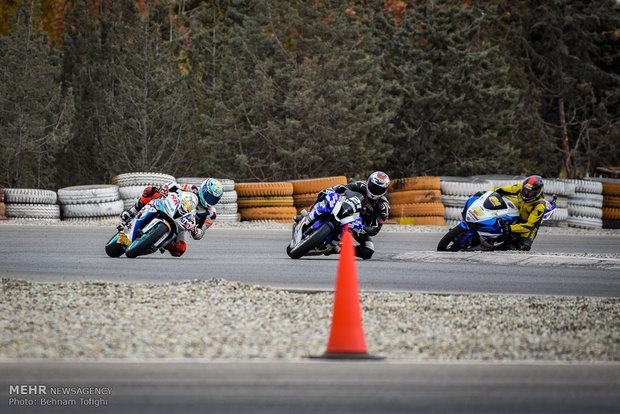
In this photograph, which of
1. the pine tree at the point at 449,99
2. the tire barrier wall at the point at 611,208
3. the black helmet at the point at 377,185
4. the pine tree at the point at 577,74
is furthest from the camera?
the pine tree at the point at 577,74

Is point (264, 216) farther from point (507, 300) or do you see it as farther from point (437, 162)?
point (437, 162)

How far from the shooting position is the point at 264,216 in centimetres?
1991

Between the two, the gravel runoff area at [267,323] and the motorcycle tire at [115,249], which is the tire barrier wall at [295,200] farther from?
the gravel runoff area at [267,323]

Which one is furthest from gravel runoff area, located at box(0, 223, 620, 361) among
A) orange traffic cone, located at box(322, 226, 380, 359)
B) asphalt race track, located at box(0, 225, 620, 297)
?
asphalt race track, located at box(0, 225, 620, 297)

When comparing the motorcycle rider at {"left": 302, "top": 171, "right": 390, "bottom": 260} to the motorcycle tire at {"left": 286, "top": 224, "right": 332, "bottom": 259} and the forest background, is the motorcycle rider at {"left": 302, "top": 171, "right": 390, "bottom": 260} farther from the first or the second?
the forest background

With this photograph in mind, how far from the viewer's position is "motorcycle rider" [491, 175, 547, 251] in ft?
43.0

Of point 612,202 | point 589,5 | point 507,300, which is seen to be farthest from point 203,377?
point 589,5

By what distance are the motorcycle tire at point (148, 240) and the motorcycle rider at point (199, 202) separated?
0.43 meters

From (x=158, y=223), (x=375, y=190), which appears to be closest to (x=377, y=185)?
(x=375, y=190)

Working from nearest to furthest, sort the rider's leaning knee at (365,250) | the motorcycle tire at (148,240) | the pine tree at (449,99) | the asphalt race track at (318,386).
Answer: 1. the asphalt race track at (318,386)
2. the motorcycle tire at (148,240)
3. the rider's leaning knee at (365,250)
4. the pine tree at (449,99)

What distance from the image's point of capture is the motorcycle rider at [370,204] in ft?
38.7

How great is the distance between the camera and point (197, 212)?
12188mm

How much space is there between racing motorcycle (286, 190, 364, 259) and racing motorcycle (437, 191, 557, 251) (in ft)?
6.66

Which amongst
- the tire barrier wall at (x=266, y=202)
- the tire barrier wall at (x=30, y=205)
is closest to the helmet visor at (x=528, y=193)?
the tire barrier wall at (x=266, y=202)
